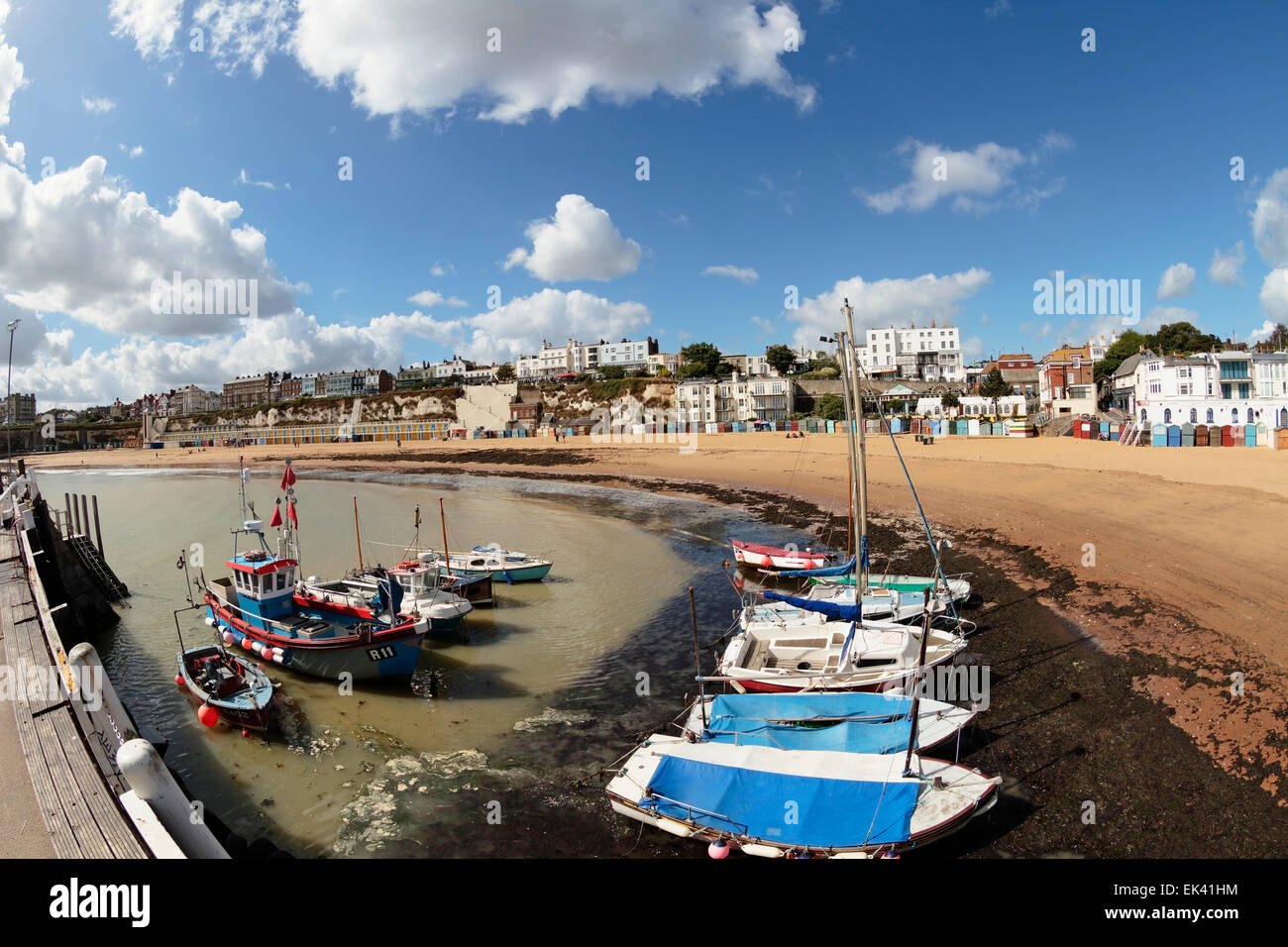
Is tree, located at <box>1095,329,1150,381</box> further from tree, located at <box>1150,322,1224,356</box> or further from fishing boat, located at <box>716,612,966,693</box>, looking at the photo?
fishing boat, located at <box>716,612,966,693</box>

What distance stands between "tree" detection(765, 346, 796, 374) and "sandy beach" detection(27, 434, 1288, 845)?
209 ft

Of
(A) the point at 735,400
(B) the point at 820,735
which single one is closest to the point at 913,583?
(B) the point at 820,735

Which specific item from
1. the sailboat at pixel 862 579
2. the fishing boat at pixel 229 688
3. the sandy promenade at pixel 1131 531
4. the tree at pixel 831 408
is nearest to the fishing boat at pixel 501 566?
the fishing boat at pixel 229 688

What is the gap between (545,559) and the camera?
29688mm

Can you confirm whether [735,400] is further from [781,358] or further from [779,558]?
[779,558]

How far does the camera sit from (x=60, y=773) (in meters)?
9.23

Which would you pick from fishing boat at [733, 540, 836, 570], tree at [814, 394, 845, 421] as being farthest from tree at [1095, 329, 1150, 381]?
fishing boat at [733, 540, 836, 570]

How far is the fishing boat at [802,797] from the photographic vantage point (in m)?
9.36

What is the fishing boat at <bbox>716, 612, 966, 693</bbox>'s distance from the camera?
14.3m

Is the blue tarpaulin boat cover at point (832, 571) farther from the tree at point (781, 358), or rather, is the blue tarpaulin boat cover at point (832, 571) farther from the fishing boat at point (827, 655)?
the tree at point (781, 358)

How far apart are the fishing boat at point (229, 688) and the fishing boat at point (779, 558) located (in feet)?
58.1

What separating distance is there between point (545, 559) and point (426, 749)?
50.9 ft

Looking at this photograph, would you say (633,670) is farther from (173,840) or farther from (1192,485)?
(1192,485)

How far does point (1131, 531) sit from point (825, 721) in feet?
64.6
